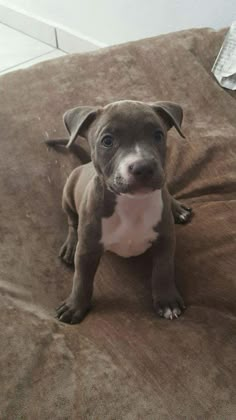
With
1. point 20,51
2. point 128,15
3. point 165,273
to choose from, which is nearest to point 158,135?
point 165,273

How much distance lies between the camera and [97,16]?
12.1 feet

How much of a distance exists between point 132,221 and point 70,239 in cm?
41

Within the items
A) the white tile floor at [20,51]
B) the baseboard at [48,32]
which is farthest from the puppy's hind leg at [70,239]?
the white tile floor at [20,51]

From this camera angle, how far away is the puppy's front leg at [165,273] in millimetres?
1689

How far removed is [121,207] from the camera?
5.42 ft

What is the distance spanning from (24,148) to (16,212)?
358 mm

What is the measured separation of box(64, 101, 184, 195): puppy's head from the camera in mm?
1399

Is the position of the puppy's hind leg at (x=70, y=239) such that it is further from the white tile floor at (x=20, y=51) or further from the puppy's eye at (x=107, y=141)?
the white tile floor at (x=20, y=51)

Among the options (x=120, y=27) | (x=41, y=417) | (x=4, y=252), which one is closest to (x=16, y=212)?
(x=4, y=252)

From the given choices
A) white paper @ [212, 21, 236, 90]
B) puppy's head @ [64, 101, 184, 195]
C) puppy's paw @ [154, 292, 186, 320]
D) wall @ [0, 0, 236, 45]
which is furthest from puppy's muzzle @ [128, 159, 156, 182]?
wall @ [0, 0, 236, 45]

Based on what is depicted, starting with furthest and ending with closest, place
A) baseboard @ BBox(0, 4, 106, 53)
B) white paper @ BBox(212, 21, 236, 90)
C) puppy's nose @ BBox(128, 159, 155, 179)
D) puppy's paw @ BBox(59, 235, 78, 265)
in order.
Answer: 1. baseboard @ BBox(0, 4, 106, 53)
2. white paper @ BBox(212, 21, 236, 90)
3. puppy's paw @ BBox(59, 235, 78, 265)
4. puppy's nose @ BBox(128, 159, 155, 179)

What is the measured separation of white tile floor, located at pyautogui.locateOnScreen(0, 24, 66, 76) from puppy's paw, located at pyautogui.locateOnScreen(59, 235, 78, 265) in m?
2.39

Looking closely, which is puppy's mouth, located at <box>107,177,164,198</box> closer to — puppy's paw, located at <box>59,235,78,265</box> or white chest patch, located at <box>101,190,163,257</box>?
white chest patch, located at <box>101,190,163,257</box>

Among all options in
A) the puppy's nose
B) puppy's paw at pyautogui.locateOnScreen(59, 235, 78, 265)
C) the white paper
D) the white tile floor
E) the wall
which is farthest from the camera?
the white tile floor
